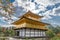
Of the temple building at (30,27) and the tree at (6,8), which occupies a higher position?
the tree at (6,8)

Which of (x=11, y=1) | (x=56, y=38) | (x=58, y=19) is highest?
(x=11, y=1)

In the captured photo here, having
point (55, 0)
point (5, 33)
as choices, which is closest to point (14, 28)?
point (5, 33)

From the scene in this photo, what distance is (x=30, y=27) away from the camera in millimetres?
9727

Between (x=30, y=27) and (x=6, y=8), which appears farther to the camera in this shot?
(x=6, y=8)

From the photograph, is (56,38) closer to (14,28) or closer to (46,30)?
(46,30)

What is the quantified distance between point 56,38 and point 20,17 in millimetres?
1369

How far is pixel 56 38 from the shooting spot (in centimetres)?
959

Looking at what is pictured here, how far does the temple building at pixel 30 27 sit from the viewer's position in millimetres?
9664

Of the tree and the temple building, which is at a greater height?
the tree

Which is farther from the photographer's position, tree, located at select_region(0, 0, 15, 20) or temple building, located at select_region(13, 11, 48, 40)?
tree, located at select_region(0, 0, 15, 20)

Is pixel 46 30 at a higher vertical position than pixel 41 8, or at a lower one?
lower

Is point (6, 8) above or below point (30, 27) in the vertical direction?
above

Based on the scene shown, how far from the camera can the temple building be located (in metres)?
9.66

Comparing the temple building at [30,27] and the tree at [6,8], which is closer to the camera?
the temple building at [30,27]
